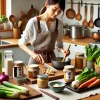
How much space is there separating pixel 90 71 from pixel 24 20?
2844 millimetres

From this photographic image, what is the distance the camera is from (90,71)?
219 cm

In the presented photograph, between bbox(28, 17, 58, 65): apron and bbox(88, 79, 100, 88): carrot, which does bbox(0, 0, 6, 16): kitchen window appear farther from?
bbox(88, 79, 100, 88): carrot

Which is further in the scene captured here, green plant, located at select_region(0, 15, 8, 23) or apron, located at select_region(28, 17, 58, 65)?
green plant, located at select_region(0, 15, 8, 23)

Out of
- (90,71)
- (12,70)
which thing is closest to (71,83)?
(90,71)

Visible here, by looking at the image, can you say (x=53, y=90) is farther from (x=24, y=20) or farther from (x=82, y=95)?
(x=24, y=20)

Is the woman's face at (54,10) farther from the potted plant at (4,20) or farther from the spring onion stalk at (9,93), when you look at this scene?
the potted plant at (4,20)

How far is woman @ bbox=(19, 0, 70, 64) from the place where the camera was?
2.70m

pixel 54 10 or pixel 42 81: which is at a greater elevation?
pixel 54 10

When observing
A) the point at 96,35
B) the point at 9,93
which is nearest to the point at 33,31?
the point at 9,93

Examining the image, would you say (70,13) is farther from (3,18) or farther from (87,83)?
(87,83)

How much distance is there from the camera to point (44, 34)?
2.88 metres

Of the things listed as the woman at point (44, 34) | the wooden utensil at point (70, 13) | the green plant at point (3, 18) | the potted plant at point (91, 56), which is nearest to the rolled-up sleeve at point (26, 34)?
the woman at point (44, 34)

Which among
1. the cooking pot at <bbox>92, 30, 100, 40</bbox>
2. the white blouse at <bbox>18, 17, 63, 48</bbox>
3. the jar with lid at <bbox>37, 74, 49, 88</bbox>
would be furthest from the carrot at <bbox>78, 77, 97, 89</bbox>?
the cooking pot at <bbox>92, 30, 100, 40</bbox>

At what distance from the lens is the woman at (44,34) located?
8.86 ft
